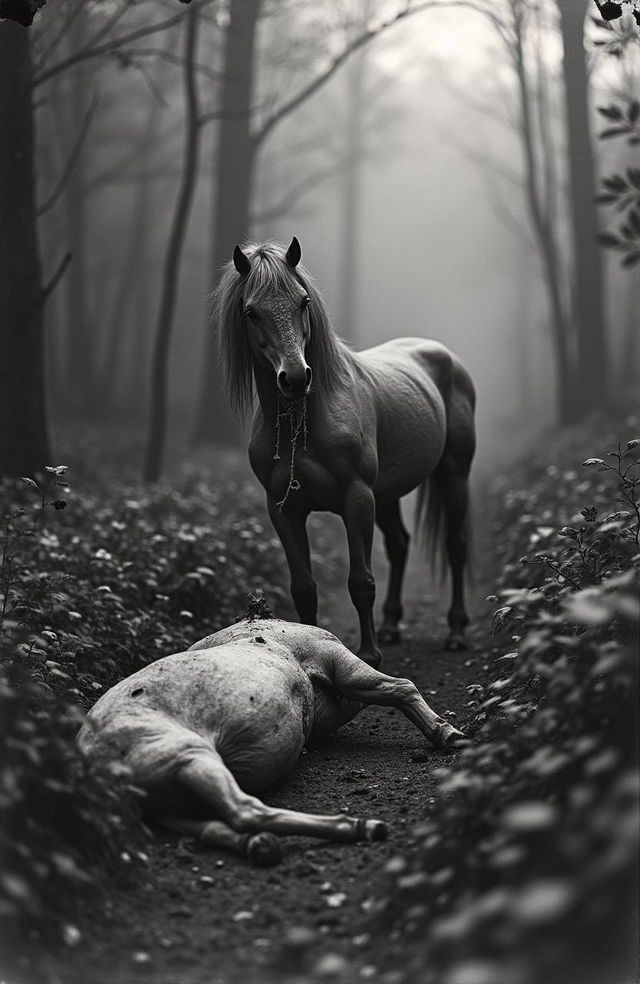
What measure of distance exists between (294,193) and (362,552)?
74.0 feet

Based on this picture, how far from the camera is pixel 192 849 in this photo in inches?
145

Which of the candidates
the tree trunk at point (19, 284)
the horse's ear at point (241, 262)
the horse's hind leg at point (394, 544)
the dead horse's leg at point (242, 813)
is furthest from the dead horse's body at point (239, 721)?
the tree trunk at point (19, 284)

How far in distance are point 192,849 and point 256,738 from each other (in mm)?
537

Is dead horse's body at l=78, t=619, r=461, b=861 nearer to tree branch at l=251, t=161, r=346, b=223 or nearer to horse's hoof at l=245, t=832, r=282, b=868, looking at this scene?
horse's hoof at l=245, t=832, r=282, b=868

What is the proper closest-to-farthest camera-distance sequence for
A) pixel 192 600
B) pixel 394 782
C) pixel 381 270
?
1. pixel 394 782
2. pixel 192 600
3. pixel 381 270

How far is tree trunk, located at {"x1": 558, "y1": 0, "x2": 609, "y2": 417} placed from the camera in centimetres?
1666

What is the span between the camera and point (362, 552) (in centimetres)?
599

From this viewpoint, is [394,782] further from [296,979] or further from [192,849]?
[296,979]

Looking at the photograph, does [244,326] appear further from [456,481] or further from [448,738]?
[456,481]

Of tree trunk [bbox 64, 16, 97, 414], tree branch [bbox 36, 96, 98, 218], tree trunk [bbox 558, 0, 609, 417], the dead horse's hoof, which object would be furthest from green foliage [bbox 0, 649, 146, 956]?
tree trunk [bbox 64, 16, 97, 414]

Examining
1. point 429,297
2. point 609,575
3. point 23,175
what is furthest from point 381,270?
point 609,575

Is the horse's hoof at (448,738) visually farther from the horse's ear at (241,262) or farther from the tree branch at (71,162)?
the tree branch at (71,162)

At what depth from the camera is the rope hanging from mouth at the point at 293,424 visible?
5684 mm

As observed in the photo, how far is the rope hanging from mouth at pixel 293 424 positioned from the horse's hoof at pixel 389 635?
1.99 metres
